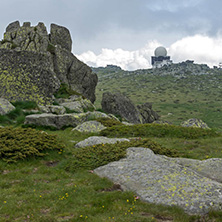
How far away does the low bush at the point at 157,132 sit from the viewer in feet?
79.5

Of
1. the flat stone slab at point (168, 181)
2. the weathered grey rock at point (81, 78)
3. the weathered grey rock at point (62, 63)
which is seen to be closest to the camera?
the flat stone slab at point (168, 181)

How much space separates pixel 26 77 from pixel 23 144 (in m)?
20.8

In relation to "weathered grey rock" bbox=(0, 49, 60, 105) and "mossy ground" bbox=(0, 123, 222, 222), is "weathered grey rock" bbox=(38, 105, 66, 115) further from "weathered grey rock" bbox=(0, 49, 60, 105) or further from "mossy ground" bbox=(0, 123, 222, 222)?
"mossy ground" bbox=(0, 123, 222, 222)

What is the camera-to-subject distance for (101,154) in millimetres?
15695

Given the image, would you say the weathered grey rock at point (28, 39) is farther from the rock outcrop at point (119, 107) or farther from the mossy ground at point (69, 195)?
the mossy ground at point (69, 195)

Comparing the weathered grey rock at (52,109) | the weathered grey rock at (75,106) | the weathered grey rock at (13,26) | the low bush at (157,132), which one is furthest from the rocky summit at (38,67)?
the low bush at (157,132)

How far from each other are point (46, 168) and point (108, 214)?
687cm

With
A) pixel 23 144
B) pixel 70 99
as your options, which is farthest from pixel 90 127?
pixel 70 99

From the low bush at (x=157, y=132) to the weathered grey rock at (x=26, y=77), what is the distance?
14.3 m

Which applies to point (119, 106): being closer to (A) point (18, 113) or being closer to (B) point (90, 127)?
(B) point (90, 127)

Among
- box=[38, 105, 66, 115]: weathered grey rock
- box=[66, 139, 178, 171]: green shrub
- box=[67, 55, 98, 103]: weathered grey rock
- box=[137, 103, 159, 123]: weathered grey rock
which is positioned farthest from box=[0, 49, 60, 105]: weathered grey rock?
box=[137, 103, 159, 123]: weathered grey rock

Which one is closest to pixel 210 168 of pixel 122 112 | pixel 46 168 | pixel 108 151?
pixel 108 151

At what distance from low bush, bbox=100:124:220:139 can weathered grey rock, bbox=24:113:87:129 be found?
4.86 m

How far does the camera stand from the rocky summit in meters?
32.8
